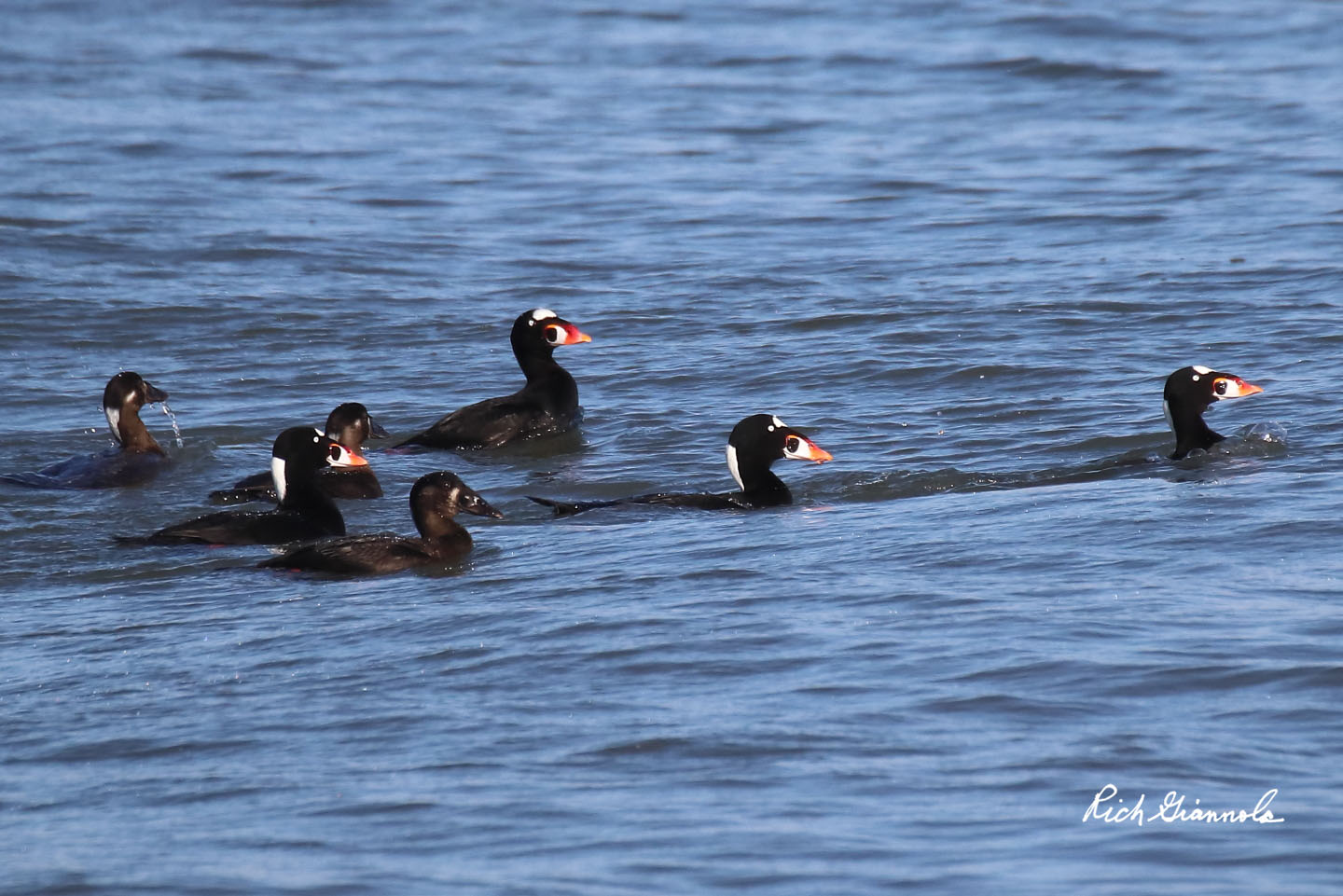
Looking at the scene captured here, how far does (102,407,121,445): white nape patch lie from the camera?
38.6 ft

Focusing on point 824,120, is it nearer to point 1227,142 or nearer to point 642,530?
point 1227,142

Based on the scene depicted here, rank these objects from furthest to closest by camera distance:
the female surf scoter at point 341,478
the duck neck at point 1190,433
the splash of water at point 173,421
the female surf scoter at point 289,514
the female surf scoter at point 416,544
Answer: the splash of water at point 173,421
the female surf scoter at point 341,478
the duck neck at point 1190,433
the female surf scoter at point 289,514
the female surf scoter at point 416,544

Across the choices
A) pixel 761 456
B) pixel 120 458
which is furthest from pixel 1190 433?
pixel 120 458

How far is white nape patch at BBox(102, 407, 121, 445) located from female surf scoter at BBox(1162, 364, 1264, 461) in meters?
5.89

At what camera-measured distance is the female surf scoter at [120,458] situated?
36.6ft

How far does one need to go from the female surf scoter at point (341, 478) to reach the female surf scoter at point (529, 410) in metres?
0.51

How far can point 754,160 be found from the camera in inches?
832

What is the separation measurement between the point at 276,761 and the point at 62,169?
51.6 feet

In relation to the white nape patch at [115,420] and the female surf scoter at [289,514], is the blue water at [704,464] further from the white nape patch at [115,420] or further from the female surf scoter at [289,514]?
the white nape patch at [115,420]

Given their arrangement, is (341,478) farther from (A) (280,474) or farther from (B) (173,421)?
(B) (173,421)

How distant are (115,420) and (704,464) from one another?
3426 mm

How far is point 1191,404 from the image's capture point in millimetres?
10836
